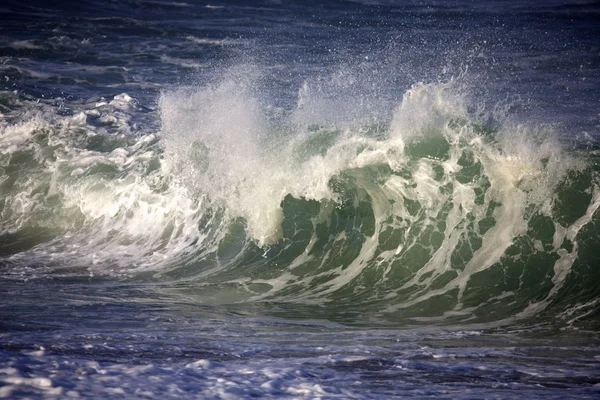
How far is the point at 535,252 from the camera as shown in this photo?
26.5ft

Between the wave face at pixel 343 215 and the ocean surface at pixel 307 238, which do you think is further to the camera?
the wave face at pixel 343 215

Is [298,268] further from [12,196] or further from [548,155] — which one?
[12,196]

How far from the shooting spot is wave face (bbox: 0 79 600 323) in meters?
7.78

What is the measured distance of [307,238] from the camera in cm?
952

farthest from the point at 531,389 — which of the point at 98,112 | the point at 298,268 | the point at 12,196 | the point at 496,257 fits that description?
the point at 98,112

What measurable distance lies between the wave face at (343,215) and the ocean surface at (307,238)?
3 centimetres

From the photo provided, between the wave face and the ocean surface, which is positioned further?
the wave face

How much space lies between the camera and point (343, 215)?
31.3 feet

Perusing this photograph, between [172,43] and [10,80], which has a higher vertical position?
[172,43]

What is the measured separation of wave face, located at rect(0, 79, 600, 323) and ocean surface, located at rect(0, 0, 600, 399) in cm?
3

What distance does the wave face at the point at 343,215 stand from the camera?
25.5 ft

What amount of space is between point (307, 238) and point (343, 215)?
20.9 inches

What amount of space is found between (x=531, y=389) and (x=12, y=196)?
36.4ft

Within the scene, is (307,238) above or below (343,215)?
below
